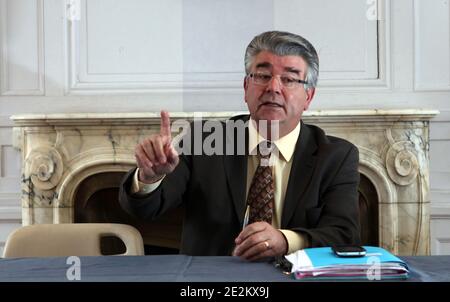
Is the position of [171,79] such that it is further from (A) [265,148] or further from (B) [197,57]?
(A) [265,148]

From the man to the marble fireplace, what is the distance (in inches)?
38.9

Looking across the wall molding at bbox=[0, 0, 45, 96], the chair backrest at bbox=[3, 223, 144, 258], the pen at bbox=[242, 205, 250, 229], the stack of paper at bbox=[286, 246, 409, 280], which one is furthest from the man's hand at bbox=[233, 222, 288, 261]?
the wall molding at bbox=[0, 0, 45, 96]

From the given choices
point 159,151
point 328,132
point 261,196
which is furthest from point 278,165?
point 328,132

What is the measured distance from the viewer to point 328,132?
286 cm

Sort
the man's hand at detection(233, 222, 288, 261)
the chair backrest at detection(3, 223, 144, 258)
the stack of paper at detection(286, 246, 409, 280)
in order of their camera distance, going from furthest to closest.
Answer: the chair backrest at detection(3, 223, 144, 258) < the man's hand at detection(233, 222, 288, 261) < the stack of paper at detection(286, 246, 409, 280)

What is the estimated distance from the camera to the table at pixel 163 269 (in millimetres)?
1073

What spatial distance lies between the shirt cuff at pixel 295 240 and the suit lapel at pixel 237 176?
262 mm

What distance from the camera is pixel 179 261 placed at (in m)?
1.26

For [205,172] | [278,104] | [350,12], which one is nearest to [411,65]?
[350,12]

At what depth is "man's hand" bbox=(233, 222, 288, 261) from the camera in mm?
1287

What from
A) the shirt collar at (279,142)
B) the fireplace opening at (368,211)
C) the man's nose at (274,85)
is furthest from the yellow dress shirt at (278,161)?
the fireplace opening at (368,211)

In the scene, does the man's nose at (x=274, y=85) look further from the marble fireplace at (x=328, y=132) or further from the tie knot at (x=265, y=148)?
the marble fireplace at (x=328, y=132)

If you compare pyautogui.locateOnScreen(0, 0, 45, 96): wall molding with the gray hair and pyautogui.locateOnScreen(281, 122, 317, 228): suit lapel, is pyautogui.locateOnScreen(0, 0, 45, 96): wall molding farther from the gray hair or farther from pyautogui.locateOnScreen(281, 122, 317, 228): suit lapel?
pyautogui.locateOnScreen(281, 122, 317, 228): suit lapel
